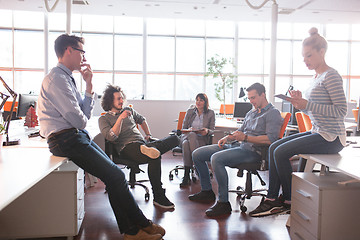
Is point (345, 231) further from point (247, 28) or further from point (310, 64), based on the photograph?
point (247, 28)

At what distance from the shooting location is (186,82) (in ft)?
33.3

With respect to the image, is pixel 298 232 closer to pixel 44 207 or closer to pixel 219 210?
pixel 219 210

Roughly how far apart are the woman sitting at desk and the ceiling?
4.16 metres

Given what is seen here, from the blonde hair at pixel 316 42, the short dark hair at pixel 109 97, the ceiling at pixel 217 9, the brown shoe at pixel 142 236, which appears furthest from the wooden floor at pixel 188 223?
the ceiling at pixel 217 9

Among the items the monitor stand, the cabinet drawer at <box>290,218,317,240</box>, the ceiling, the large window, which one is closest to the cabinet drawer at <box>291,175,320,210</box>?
the cabinet drawer at <box>290,218,317,240</box>

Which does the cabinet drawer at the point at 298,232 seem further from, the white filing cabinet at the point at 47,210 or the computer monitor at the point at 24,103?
the computer monitor at the point at 24,103

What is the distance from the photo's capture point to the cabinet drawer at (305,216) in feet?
6.51

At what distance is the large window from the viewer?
9.50 m

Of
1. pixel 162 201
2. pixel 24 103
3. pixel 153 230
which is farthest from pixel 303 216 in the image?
pixel 24 103

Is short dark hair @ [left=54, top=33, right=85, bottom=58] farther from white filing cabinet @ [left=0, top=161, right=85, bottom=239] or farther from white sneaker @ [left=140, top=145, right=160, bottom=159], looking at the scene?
white sneaker @ [left=140, top=145, right=160, bottom=159]

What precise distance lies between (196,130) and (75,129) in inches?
83.5

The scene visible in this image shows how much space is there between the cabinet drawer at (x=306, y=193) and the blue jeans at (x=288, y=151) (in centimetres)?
24

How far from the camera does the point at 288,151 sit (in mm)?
2471

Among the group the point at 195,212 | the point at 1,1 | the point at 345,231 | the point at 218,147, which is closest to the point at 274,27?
the point at 218,147
